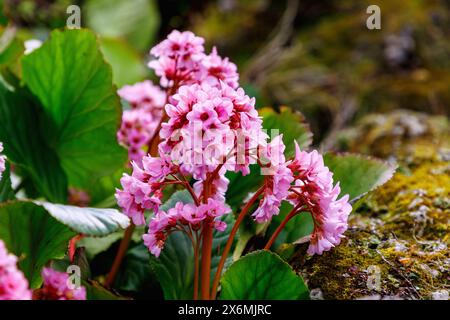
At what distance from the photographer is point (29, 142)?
4.65 feet

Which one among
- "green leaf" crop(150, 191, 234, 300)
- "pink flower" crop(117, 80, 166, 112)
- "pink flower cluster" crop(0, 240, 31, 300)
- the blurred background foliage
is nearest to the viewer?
"pink flower cluster" crop(0, 240, 31, 300)

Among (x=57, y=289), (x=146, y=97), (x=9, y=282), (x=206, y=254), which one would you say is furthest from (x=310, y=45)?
(x=9, y=282)

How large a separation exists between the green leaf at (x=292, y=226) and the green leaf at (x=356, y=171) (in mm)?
88

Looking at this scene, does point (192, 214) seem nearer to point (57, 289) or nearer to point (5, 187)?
point (57, 289)

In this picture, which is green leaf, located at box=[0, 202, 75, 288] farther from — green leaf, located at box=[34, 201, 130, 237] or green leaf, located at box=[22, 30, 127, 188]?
green leaf, located at box=[22, 30, 127, 188]

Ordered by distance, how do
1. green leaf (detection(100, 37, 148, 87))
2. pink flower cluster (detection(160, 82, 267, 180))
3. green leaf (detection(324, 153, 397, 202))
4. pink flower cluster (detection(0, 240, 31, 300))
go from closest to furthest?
pink flower cluster (detection(0, 240, 31, 300)) → pink flower cluster (detection(160, 82, 267, 180)) → green leaf (detection(324, 153, 397, 202)) → green leaf (detection(100, 37, 148, 87))

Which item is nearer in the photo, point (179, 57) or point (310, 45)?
point (179, 57)

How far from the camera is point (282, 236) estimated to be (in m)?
1.28

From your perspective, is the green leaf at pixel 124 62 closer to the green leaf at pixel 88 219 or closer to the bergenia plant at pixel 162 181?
the bergenia plant at pixel 162 181

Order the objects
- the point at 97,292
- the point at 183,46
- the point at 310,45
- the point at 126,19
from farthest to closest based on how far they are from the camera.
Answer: the point at 126,19 < the point at 310,45 < the point at 183,46 < the point at 97,292

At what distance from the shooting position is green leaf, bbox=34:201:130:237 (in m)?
0.93

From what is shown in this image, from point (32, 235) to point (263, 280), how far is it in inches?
15.5

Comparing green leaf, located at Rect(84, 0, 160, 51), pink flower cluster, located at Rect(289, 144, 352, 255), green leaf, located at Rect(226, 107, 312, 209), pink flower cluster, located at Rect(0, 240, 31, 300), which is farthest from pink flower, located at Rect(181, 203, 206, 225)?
green leaf, located at Rect(84, 0, 160, 51)

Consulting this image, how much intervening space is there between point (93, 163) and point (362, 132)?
3.37 ft
